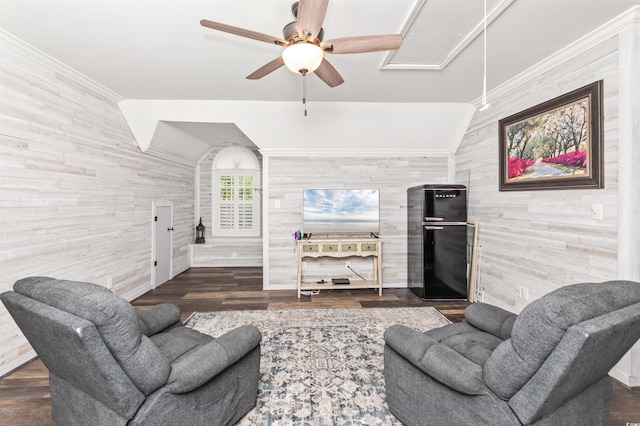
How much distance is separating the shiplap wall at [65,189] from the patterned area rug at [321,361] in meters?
1.34

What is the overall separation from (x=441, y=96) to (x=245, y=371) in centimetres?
374

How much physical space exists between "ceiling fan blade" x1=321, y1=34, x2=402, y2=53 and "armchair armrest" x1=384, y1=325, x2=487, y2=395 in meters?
1.76

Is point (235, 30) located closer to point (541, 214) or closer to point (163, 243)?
point (541, 214)

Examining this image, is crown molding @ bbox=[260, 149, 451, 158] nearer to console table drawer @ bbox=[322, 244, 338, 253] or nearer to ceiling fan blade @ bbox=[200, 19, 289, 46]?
console table drawer @ bbox=[322, 244, 338, 253]

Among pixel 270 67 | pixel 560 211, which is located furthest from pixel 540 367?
pixel 270 67

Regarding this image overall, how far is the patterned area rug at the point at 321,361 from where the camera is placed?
183 cm

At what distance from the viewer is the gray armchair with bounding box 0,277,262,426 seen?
1.19m

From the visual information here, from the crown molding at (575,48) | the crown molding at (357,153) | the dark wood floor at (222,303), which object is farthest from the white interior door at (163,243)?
the crown molding at (575,48)

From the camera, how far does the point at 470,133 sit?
402 cm

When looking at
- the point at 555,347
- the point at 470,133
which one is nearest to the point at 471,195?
the point at 470,133

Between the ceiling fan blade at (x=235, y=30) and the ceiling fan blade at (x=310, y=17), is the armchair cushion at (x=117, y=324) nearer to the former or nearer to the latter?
the ceiling fan blade at (x=235, y=30)

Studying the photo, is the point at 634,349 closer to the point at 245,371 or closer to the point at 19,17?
the point at 245,371

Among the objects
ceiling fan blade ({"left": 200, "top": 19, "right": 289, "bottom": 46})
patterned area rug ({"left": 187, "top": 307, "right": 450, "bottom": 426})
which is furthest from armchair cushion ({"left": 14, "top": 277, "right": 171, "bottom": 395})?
ceiling fan blade ({"left": 200, "top": 19, "right": 289, "bottom": 46})

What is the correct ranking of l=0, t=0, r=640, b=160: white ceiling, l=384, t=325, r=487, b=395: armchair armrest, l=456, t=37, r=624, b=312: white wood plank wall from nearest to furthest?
l=384, t=325, r=487, b=395: armchair armrest
l=0, t=0, r=640, b=160: white ceiling
l=456, t=37, r=624, b=312: white wood plank wall
